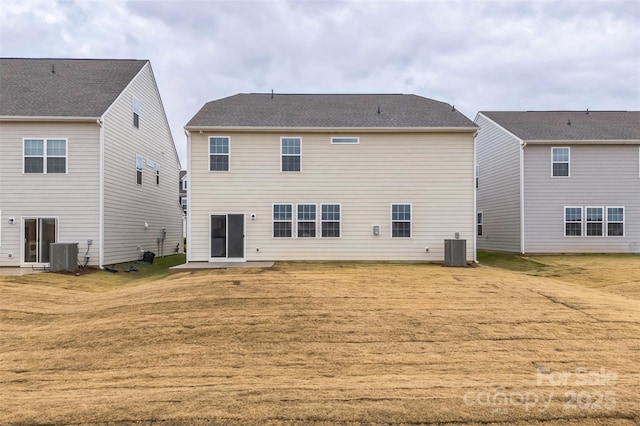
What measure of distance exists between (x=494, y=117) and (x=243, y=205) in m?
15.7

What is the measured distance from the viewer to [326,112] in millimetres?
16344

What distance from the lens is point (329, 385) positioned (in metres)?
4.56

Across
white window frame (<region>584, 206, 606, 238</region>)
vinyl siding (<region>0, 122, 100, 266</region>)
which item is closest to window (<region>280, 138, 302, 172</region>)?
vinyl siding (<region>0, 122, 100, 266</region>)

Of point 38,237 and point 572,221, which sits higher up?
point 572,221

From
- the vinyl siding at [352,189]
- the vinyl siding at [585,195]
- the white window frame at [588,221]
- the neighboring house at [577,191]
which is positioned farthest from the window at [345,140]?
the white window frame at [588,221]

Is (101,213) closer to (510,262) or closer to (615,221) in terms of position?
(510,262)

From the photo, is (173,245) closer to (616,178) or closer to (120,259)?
(120,259)

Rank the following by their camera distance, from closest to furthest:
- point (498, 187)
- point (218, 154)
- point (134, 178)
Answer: point (218, 154)
point (134, 178)
point (498, 187)

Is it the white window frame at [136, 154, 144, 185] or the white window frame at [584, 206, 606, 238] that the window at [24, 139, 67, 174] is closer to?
the white window frame at [136, 154, 144, 185]

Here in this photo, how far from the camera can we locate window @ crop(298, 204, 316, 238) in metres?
15.0

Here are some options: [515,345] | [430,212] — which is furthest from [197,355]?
[430,212]

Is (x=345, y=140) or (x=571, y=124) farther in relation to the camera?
(x=571, y=124)

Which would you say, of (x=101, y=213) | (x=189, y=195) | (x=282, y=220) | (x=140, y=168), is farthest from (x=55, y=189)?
(x=282, y=220)

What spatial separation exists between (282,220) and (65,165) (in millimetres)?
8659
